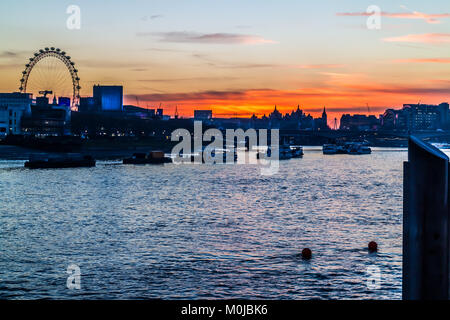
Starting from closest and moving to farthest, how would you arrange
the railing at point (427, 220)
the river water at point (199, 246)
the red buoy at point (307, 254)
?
the railing at point (427, 220) → the river water at point (199, 246) → the red buoy at point (307, 254)

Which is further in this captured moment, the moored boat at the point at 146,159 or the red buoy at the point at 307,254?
the moored boat at the point at 146,159

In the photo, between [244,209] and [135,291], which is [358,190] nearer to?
[244,209]

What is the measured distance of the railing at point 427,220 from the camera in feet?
18.0

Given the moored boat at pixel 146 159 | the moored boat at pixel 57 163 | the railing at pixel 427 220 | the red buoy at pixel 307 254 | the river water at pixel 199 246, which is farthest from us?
the moored boat at pixel 146 159

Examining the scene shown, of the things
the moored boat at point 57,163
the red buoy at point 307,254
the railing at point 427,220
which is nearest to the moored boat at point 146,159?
the moored boat at point 57,163

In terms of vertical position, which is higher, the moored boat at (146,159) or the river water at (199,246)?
the moored boat at (146,159)

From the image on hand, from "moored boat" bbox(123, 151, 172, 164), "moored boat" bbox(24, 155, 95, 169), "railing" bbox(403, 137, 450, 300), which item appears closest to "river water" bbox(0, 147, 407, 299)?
"railing" bbox(403, 137, 450, 300)

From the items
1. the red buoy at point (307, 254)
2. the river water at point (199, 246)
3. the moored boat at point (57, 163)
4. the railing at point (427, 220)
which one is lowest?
the river water at point (199, 246)

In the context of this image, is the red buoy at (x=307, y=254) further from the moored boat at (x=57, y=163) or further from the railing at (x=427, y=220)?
the moored boat at (x=57, y=163)

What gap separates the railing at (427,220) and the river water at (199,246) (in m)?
14.6

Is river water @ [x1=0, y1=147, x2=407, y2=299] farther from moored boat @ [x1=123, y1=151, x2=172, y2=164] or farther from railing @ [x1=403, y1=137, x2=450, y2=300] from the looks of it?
moored boat @ [x1=123, y1=151, x2=172, y2=164]

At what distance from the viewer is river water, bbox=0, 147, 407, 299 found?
21.4 metres
